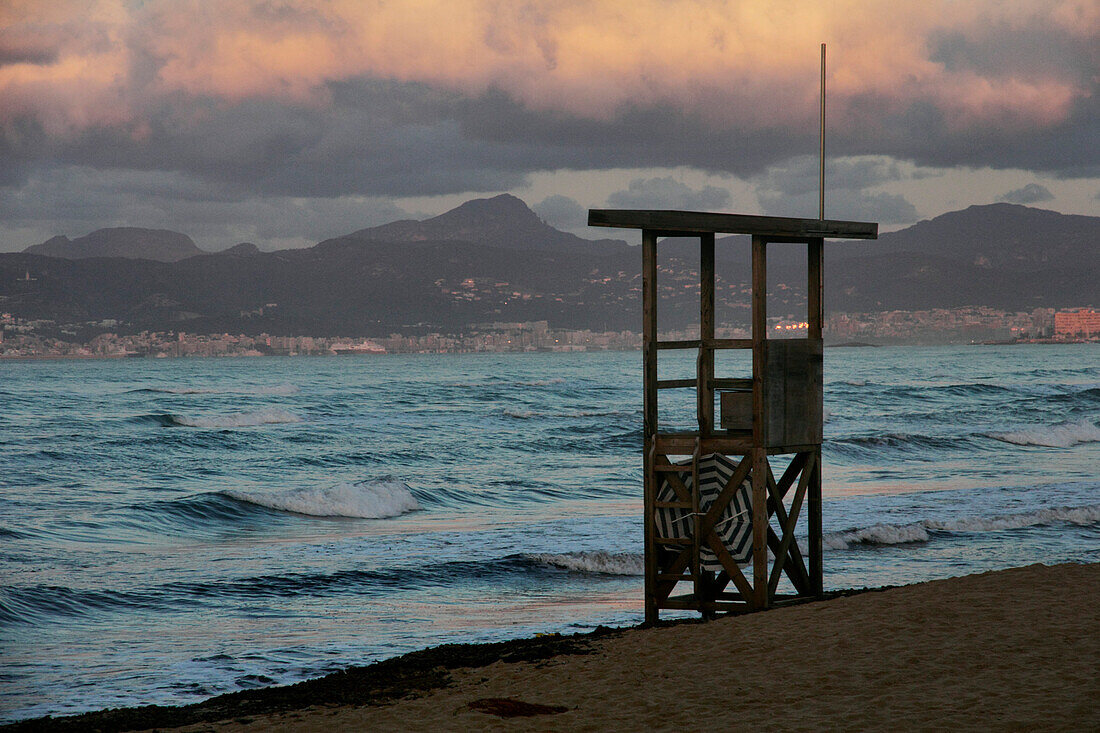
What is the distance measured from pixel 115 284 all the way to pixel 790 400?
181548mm

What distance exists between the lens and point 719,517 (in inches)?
443

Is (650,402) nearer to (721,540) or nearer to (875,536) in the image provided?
(721,540)

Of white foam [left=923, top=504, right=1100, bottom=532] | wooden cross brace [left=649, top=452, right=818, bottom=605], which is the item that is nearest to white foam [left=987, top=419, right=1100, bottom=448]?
white foam [left=923, top=504, right=1100, bottom=532]

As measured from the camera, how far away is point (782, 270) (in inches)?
6742

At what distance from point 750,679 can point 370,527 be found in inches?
608

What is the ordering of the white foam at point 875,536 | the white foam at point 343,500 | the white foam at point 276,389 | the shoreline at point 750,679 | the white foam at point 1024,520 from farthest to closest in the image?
the white foam at point 276,389
the white foam at point 343,500
the white foam at point 1024,520
the white foam at point 875,536
the shoreline at point 750,679

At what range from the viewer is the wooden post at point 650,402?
436 inches

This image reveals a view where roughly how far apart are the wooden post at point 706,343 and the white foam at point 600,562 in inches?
224

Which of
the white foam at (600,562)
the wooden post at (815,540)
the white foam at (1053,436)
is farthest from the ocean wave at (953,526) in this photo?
the white foam at (1053,436)

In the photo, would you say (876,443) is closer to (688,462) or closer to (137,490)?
(137,490)

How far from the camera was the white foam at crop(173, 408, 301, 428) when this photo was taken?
4828 centimetres

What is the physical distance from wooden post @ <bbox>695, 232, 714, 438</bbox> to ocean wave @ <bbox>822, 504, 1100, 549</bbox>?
7.99 metres

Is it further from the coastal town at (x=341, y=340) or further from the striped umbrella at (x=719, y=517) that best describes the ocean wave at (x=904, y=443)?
the coastal town at (x=341, y=340)

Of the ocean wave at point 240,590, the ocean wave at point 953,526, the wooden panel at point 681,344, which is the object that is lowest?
the ocean wave at point 240,590
